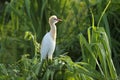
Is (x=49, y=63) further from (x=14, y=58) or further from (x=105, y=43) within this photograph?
(x=14, y=58)

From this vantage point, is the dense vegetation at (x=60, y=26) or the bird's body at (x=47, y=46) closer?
the bird's body at (x=47, y=46)

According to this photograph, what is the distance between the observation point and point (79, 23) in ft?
17.8

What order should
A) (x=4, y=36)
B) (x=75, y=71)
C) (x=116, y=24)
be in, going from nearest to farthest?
1. (x=75, y=71)
2. (x=116, y=24)
3. (x=4, y=36)

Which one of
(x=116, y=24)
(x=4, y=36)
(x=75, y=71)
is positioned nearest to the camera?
(x=75, y=71)

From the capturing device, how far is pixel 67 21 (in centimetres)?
555

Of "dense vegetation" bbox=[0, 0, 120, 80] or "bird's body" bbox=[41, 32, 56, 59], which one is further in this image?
"dense vegetation" bbox=[0, 0, 120, 80]

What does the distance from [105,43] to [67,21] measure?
1.64 m

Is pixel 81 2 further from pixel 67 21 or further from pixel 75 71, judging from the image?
Result: pixel 75 71

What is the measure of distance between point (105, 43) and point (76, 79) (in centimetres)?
33

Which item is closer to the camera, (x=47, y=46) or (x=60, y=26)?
(x=47, y=46)

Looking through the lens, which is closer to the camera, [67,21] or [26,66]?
[26,66]

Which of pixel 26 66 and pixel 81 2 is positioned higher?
pixel 81 2

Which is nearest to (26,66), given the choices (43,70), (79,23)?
(43,70)

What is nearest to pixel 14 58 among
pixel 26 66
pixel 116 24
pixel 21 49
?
pixel 21 49
